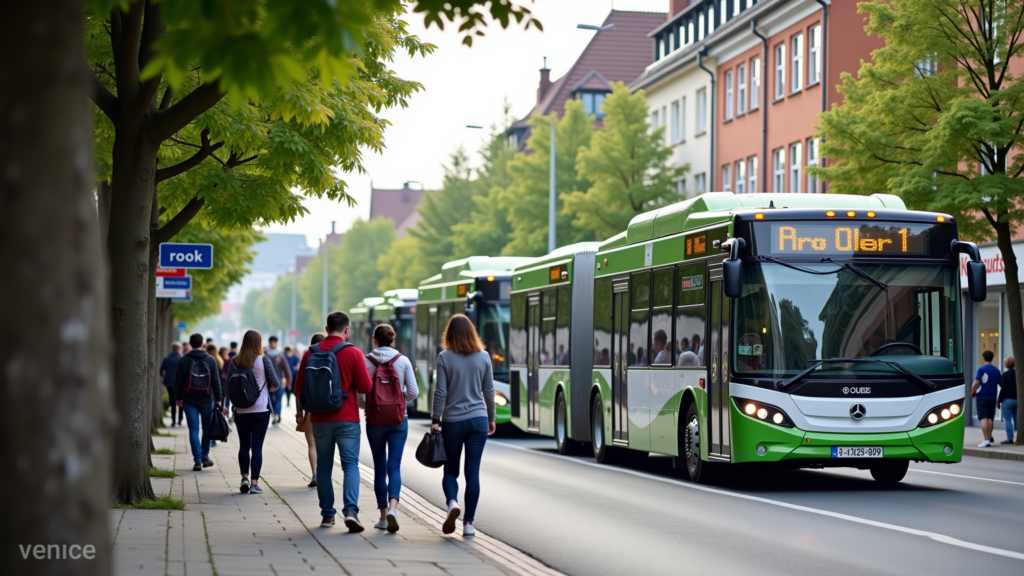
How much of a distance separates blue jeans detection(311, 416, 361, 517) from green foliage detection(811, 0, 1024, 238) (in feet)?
52.0

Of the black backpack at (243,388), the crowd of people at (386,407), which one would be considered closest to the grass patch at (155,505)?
the crowd of people at (386,407)

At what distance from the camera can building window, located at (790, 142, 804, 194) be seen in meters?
44.5

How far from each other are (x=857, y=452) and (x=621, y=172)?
36018mm

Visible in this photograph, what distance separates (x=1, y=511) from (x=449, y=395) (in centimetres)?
742

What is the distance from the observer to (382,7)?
5.55m

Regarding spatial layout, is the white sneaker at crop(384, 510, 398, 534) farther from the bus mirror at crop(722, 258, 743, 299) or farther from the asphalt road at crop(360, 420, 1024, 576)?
the bus mirror at crop(722, 258, 743, 299)

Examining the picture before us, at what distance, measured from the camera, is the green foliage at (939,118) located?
2456 cm

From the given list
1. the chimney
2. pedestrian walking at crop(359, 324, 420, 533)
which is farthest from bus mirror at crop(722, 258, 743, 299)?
the chimney

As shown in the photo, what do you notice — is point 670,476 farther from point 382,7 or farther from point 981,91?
point 382,7

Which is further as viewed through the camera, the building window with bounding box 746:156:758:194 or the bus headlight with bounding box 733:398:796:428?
the building window with bounding box 746:156:758:194

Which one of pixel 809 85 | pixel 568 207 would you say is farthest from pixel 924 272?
pixel 568 207

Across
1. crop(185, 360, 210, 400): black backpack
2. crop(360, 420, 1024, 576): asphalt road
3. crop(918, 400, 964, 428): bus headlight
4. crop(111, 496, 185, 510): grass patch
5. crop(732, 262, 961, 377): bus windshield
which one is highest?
crop(732, 262, 961, 377): bus windshield

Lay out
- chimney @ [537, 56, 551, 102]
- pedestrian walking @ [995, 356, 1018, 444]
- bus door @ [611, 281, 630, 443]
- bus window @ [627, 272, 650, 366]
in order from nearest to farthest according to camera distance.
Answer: bus window @ [627, 272, 650, 366] < bus door @ [611, 281, 630, 443] < pedestrian walking @ [995, 356, 1018, 444] < chimney @ [537, 56, 551, 102]

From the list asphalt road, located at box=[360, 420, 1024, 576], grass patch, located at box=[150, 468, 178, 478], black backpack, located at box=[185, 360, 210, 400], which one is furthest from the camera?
black backpack, located at box=[185, 360, 210, 400]
